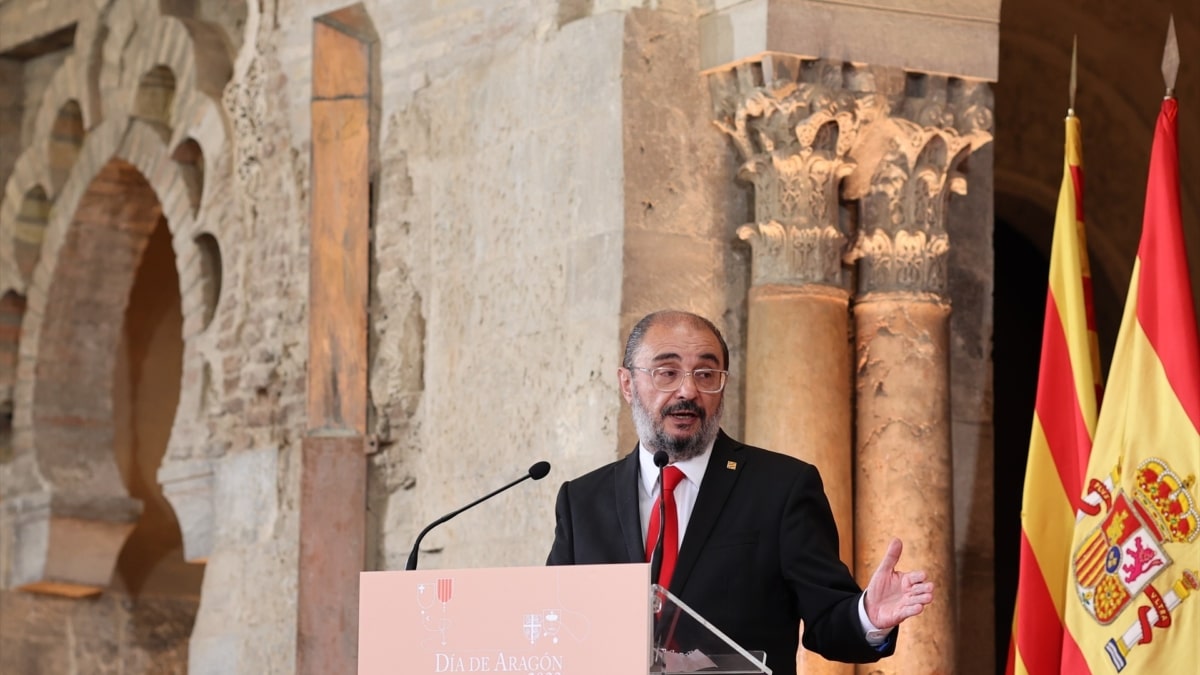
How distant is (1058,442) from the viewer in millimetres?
5707

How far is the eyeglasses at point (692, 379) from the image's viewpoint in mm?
3967

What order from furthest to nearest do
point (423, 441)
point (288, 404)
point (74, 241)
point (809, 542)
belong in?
point (74, 241) < point (288, 404) < point (423, 441) < point (809, 542)

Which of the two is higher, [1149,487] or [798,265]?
[798,265]

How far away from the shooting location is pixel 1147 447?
209 inches

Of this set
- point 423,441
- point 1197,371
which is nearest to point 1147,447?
point 1197,371

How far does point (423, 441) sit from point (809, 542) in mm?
2914

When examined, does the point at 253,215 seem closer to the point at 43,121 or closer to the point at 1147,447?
the point at 43,121

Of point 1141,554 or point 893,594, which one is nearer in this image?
point 893,594

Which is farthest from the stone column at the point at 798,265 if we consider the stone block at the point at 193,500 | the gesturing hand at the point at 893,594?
the stone block at the point at 193,500

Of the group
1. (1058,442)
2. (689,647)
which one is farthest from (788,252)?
(689,647)

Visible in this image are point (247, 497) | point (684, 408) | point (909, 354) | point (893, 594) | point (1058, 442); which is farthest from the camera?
point (247, 497)

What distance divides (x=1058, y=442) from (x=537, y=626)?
2688mm

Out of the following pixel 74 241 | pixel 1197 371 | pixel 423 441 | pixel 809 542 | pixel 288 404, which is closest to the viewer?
pixel 809 542

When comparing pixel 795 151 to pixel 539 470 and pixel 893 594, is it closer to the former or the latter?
pixel 539 470
